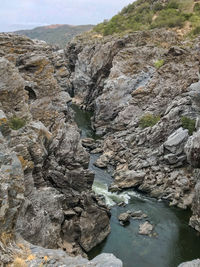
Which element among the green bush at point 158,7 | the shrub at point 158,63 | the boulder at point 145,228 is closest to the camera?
the boulder at point 145,228

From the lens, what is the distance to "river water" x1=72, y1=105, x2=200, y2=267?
23822mm

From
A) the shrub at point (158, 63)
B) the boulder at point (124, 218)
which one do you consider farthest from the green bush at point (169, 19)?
the boulder at point (124, 218)

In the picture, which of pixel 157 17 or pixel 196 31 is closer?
pixel 196 31

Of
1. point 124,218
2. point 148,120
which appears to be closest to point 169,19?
point 148,120

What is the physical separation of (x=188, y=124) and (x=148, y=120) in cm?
869

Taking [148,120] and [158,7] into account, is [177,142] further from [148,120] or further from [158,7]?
[158,7]

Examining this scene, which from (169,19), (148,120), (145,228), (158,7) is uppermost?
(158,7)

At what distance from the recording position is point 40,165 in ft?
74.2

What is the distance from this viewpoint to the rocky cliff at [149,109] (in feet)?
117

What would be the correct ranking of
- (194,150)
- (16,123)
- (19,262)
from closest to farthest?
(19,262) < (16,123) < (194,150)

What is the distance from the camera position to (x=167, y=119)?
138ft

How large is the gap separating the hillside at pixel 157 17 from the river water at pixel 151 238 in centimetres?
4277

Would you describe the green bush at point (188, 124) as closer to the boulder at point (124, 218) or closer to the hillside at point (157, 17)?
the boulder at point (124, 218)

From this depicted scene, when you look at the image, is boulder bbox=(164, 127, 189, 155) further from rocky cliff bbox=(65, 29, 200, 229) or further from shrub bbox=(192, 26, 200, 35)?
shrub bbox=(192, 26, 200, 35)
